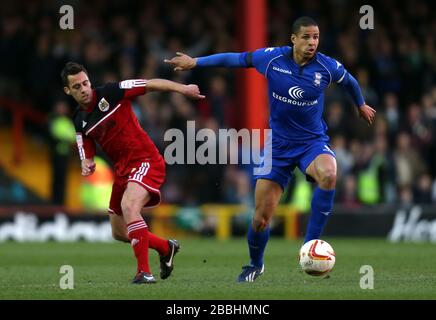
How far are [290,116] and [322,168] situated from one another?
587mm

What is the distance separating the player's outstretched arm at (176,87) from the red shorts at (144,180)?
25.2 inches

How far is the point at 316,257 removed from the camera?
9219 millimetres

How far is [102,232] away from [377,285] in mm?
9233

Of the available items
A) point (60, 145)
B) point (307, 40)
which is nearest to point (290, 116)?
point (307, 40)

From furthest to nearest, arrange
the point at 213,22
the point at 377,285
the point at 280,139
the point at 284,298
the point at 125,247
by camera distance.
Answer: the point at 213,22, the point at 125,247, the point at 280,139, the point at 377,285, the point at 284,298

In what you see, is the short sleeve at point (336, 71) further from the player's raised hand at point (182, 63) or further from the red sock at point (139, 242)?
the red sock at point (139, 242)

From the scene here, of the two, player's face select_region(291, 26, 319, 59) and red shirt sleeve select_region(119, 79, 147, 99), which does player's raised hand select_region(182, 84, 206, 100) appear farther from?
player's face select_region(291, 26, 319, 59)

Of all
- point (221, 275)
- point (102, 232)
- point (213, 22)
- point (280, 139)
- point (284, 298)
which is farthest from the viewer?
point (213, 22)

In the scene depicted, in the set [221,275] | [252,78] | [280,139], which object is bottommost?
[221,275]

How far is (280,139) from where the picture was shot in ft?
32.3

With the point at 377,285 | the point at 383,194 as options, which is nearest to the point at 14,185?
the point at 383,194

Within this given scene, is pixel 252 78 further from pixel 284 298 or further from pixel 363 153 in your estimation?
pixel 284 298

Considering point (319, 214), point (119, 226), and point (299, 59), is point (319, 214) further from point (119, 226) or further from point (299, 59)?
point (119, 226)

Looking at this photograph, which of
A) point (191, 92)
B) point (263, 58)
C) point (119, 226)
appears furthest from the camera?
point (119, 226)
